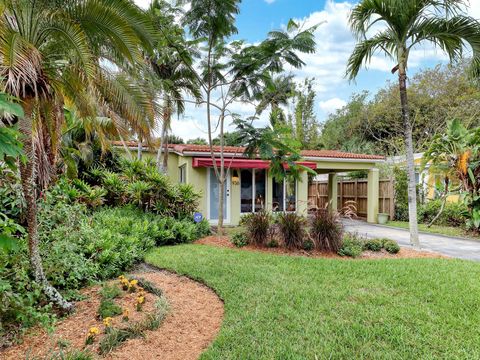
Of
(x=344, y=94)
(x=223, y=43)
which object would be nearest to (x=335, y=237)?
(x=223, y=43)

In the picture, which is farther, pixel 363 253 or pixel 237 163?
pixel 237 163

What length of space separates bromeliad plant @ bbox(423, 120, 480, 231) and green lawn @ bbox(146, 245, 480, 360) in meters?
1.54

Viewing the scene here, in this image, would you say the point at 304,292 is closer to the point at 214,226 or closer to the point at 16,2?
the point at 16,2

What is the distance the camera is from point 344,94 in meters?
34.8

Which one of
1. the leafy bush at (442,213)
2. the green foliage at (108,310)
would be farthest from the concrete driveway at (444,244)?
the green foliage at (108,310)

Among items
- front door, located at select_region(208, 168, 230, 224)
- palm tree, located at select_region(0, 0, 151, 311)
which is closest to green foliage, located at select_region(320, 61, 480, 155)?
front door, located at select_region(208, 168, 230, 224)

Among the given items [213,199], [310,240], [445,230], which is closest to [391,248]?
[310,240]

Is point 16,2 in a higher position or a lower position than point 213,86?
lower

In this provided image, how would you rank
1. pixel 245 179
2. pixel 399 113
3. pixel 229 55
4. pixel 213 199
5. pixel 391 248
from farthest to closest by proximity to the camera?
pixel 399 113
pixel 245 179
pixel 213 199
pixel 229 55
pixel 391 248

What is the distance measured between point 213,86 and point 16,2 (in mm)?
7724

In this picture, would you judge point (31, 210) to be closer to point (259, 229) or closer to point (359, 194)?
point (259, 229)

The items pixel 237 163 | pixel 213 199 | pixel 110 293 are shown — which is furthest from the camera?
pixel 213 199

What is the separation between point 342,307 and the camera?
16.2 ft

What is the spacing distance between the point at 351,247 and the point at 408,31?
6936mm
